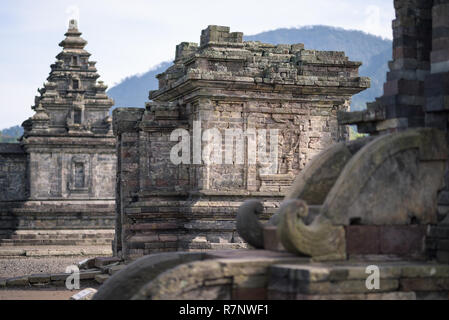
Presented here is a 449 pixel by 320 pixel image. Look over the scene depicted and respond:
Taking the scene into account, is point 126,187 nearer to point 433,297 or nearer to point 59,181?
point 433,297

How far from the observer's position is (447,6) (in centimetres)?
Answer: 991

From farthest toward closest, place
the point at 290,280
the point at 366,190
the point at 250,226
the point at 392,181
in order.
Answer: the point at 250,226, the point at 392,181, the point at 366,190, the point at 290,280

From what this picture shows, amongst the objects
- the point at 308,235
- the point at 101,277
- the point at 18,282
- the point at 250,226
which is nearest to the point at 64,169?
the point at 18,282

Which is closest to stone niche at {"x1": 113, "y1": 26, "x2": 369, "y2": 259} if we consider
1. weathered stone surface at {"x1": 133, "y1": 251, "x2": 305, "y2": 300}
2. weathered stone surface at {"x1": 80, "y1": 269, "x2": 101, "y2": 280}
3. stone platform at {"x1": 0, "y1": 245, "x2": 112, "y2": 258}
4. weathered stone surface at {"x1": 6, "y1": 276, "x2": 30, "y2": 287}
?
weathered stone surface at {"x1": 80, "y1": 269, "x2": 101, "y2": 280}

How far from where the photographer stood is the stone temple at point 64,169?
123 feet

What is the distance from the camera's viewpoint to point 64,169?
39.0 m

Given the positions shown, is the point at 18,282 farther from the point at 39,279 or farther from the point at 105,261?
the point at 105,261

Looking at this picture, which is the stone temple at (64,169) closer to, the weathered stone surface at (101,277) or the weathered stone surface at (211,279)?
the weathered stone surface at (101,277)

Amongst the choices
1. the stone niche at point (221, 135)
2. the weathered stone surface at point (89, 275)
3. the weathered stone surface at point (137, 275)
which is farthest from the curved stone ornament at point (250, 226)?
the stone niche at point (221, 135)

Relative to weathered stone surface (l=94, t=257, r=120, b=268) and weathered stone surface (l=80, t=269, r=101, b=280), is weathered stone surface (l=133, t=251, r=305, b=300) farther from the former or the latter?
weathered stone surface (l=94, t=257, r=120, b=268)

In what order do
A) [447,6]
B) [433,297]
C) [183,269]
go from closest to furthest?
[183,269], [433,297], [447,6]

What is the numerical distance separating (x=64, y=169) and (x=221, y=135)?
20.1m

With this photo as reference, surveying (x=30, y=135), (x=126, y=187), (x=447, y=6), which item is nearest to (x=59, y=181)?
(x=30, y=135)

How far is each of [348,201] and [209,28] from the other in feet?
41.5
